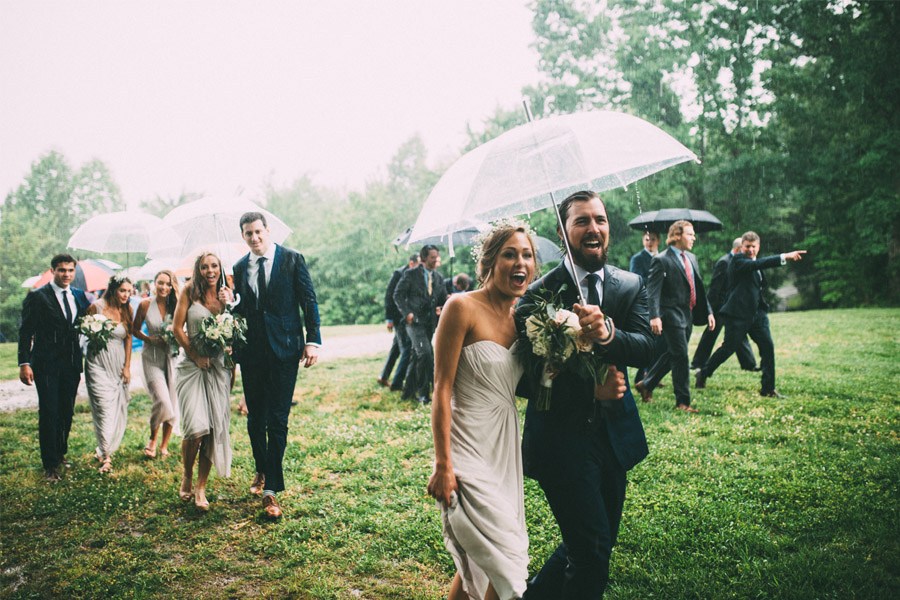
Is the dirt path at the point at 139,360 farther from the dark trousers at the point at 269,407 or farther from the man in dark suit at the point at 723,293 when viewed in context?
the man in dark suit at the point at 723,293

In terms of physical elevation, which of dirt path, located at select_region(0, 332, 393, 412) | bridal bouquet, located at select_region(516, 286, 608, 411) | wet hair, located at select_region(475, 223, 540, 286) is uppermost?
wet hair, located at select_region(475, 223, 540, 286)

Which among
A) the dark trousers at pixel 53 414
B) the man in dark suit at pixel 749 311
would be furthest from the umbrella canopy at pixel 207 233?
the man in dark suit at pixel 749 311

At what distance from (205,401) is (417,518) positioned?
2422mm

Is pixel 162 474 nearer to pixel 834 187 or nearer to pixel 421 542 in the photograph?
pixel 421 542

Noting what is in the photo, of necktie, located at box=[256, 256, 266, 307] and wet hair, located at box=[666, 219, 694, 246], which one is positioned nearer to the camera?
necktie, located at box=[256, 256, 266, 307]

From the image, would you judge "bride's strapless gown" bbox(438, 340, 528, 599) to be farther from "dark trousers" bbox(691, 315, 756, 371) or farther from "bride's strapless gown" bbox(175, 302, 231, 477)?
"dark trousers" bbox(691, 315, 756, 371)

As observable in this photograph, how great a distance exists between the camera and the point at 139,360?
15.9 m

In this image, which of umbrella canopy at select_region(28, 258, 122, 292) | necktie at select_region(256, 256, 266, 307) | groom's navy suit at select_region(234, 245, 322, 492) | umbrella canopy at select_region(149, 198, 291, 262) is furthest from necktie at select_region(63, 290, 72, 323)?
umbrella canopy at select_region(28, 258, 122, 292)

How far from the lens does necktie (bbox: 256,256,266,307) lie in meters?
5.23

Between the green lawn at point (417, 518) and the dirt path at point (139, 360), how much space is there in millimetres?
3184

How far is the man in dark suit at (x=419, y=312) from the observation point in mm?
9148

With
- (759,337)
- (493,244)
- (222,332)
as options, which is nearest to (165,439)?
(222,332)

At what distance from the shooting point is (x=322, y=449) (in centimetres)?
686

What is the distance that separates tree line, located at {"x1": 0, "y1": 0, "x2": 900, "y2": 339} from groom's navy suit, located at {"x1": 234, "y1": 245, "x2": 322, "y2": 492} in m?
20.5
